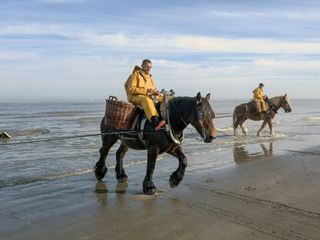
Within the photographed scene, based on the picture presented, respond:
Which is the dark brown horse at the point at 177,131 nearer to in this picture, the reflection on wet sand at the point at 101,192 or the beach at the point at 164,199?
the beach at the point at 164,199

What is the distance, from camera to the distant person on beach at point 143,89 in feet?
25.4

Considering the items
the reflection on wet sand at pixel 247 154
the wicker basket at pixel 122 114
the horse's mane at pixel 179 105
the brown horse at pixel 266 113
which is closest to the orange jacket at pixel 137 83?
the wicker basket at pixel 122 114

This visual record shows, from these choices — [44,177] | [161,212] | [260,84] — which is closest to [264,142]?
[260,84]

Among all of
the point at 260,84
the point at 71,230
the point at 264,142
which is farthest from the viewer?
the point at 260,84

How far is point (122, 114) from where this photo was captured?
8.05 metres

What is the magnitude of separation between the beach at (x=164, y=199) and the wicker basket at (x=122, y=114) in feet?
3.94

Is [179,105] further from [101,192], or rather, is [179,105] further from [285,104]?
[285,104]

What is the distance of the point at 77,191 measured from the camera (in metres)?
8.05

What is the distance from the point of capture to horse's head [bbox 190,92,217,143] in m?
7.27

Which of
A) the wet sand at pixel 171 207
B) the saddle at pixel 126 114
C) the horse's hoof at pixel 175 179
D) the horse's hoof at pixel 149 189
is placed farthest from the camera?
the saddle at pixel 126 114

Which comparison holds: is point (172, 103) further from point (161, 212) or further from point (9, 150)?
point (9, 150)

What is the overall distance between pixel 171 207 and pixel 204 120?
1.51 m

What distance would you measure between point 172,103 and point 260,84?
13.4 meters

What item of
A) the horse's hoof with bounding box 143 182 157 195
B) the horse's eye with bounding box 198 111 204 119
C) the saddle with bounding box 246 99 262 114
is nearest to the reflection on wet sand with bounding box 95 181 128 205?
the horse's hoof with bounding box 143 182 157 195
